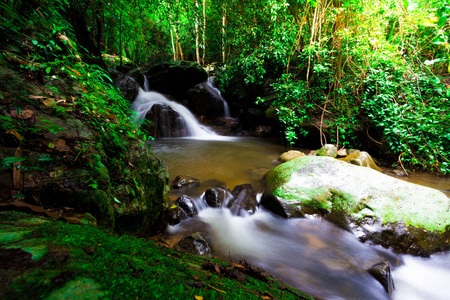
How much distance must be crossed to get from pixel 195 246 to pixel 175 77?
12291 mm

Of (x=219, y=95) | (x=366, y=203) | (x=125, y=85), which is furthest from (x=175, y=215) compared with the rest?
(x=219, y=95)

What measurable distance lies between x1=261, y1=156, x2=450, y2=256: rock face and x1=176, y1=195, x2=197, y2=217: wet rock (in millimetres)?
1421

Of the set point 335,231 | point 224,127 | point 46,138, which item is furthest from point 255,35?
point 46,138

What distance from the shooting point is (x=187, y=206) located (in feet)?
11.2

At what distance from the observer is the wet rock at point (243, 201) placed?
11.7ft

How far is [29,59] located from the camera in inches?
81.7

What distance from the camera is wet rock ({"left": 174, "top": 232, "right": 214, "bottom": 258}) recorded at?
2359mm

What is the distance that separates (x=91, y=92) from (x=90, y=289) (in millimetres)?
2500

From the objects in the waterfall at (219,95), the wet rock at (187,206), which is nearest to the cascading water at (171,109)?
the waterfall at (219,95)

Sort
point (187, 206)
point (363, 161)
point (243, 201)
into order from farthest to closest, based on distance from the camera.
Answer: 1. point (363, 161)
2. point (243, 201)
3. point (187, 206)

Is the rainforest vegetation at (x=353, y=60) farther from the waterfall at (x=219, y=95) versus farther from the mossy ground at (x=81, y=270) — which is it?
the waterfall at (x=219, y=95)

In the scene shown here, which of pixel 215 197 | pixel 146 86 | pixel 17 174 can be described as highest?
pixel 146 86

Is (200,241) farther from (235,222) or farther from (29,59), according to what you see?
(29,59)

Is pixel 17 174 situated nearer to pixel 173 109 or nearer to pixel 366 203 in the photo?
pixel 366 203
